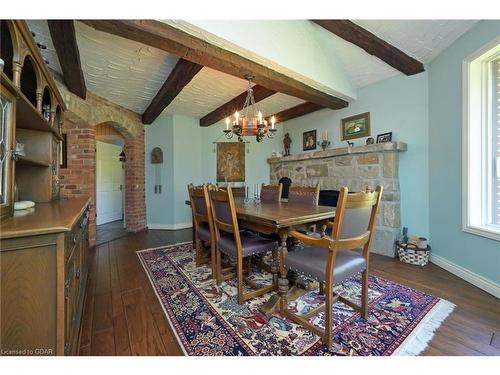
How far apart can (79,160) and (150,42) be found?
231 centimetres

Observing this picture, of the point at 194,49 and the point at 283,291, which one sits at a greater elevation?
the point at 194,49

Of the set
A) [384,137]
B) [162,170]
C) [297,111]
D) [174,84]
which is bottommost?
[162,170]

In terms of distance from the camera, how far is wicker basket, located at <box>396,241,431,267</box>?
8.54 ft

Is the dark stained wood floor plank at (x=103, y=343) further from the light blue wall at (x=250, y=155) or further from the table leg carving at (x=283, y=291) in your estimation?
the light blue wall at (x=250, y=155)

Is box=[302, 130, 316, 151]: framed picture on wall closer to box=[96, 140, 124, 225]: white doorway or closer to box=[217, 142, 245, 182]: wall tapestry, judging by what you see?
box=[217, 142, 245, 182]: wall tapestry

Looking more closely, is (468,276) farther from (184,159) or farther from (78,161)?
(78,161)

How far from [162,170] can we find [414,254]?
176 inches

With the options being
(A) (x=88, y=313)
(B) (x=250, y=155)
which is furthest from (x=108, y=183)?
(A) (x=88, y=313)

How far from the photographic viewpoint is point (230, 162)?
5.18m

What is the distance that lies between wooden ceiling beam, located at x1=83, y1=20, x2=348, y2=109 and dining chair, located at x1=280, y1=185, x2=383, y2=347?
1.78m

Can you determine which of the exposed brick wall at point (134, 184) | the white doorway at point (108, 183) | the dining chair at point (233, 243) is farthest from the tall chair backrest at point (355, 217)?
the white doorway at point (108, 183)

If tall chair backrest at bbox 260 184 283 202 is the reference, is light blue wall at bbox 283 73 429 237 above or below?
above

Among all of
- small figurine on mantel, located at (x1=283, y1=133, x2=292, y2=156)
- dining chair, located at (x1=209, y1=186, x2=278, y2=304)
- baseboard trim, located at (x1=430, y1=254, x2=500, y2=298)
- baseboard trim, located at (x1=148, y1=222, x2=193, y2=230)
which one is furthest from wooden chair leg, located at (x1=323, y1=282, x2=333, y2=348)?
small figurine on mantel, located at (x1=283, y1=133, x2=292, y2=156)
